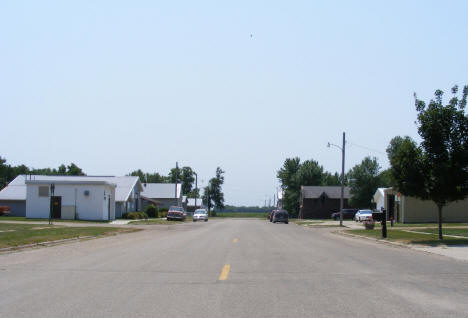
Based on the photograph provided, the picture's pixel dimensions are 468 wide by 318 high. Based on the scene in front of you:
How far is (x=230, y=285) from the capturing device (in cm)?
1018

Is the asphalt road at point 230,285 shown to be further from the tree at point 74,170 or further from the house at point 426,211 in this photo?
the tree at point 74,170

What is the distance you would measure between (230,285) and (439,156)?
15969mm

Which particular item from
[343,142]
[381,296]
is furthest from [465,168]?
[343,142]

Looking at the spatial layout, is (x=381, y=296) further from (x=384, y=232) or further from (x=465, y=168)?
(x=384, y=232)

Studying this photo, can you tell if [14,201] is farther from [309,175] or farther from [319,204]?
[309,175]

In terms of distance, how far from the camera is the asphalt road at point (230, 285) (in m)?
7.94

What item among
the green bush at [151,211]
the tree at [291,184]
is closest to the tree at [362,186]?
the tree at [291,184]

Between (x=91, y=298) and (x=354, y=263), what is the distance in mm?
7881

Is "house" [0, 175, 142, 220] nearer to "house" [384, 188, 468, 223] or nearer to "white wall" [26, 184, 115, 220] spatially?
"white wall" [26, 184, 115, 220]

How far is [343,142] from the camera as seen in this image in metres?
47.4

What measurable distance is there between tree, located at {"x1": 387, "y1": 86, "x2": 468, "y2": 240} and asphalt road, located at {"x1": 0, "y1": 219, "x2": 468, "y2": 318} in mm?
7195

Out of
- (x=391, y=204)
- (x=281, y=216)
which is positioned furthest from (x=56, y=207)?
(x=391, y=204)

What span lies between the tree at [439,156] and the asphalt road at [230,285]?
7.19m

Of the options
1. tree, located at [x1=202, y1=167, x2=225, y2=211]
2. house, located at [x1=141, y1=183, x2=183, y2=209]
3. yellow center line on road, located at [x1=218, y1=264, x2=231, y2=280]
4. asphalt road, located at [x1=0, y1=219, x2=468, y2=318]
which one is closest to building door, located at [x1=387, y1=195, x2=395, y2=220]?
asphalt road, located at [x1=0, y1=219, x2=468, y2=318]
